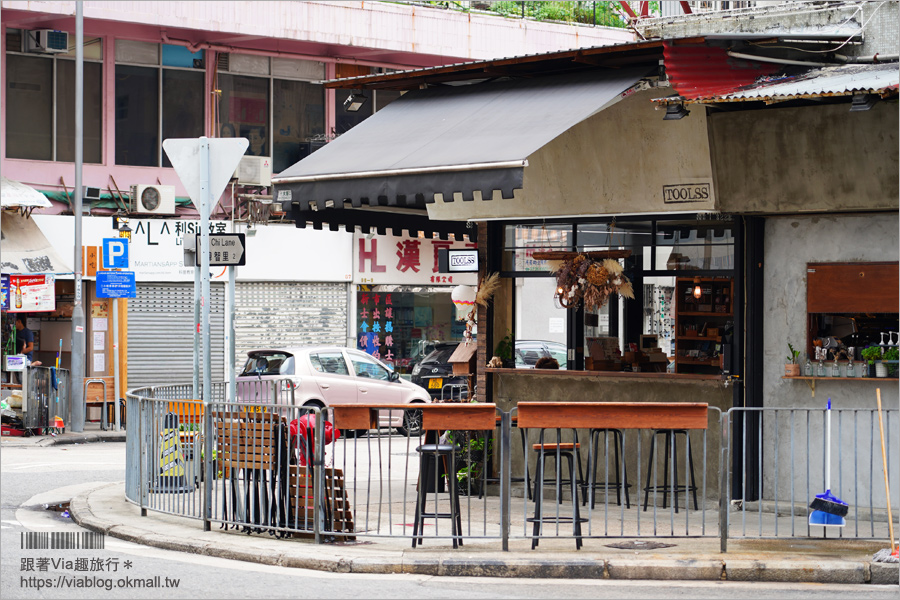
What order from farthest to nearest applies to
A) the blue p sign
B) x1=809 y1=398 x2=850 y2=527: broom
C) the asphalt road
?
1. the blue p sign
2. x1=809 y1=398 x2=850 y2=527: broom
3. the asphalt road

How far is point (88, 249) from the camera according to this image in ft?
74.7

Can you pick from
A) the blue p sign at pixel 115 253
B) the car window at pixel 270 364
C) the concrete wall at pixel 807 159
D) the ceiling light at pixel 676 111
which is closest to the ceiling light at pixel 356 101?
the concrete wall at pixel 807 159

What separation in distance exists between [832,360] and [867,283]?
84 centimetres

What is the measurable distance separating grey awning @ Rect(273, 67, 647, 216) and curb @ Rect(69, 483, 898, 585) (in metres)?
3.06

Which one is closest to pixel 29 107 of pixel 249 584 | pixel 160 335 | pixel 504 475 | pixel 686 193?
pixel 160 335

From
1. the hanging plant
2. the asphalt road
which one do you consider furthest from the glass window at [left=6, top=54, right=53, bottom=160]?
the asphalt road

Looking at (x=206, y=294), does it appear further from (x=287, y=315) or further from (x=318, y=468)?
(x=287, y=315)

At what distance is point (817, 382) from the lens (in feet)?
38.0

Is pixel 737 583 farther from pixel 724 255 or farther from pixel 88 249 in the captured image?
pixel 88 249

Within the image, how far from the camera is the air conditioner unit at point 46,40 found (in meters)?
23.6

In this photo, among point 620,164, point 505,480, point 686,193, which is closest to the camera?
point 505,480

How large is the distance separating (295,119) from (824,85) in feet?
61.5

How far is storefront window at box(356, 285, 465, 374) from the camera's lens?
27.7m

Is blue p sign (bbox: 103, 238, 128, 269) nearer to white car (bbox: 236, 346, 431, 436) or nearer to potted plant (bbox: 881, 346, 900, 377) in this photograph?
white car (bbox: 236, 346, 431, 436)
